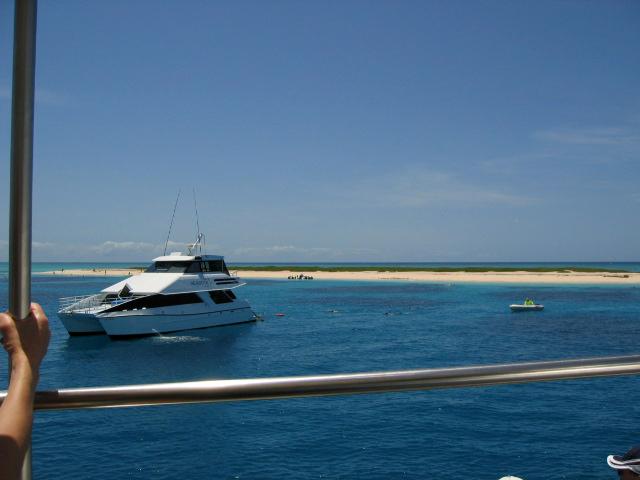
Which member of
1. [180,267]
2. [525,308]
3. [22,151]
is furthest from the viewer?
[525,308]

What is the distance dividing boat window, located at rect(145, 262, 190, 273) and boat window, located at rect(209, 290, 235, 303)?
2759mm

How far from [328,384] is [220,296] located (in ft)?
125

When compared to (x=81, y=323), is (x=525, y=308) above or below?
below

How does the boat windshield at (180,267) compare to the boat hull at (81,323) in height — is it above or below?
above

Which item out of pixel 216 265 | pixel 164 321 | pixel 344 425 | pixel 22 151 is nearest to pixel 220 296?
pixel 216 265

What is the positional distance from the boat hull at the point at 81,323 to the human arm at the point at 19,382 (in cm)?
3216

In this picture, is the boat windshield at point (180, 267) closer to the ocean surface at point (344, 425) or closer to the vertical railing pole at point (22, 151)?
the ocean surface at point (344, 425)

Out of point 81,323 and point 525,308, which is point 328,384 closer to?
point 81,323

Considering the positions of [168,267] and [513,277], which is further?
[513,277]

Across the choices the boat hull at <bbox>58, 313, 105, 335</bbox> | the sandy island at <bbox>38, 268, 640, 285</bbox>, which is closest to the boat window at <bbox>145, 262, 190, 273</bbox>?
the boat hull at <bbox>58, 313, 105, 335</bbox>

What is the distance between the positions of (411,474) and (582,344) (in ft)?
65.4

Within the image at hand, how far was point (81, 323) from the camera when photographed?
31281mm

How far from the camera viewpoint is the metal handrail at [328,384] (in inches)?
56.1

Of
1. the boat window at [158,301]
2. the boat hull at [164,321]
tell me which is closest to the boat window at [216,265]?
the boat window at [158,301]
